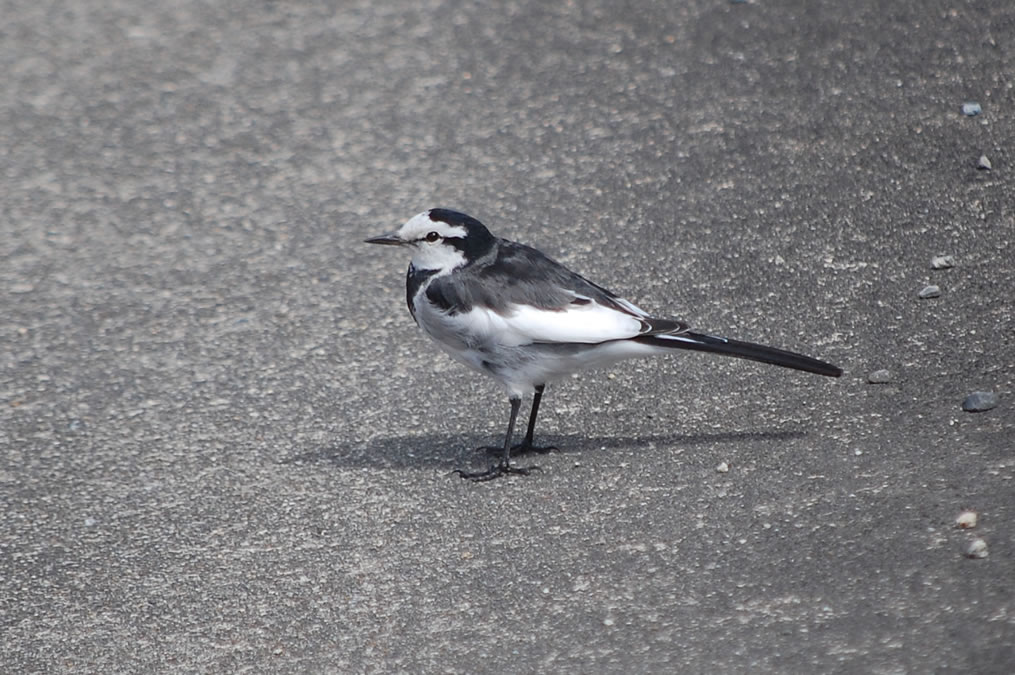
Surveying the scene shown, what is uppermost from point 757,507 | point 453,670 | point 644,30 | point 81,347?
point 644,30

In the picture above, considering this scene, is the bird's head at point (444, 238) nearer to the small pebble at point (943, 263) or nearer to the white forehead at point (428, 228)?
the white forehead at point (428, 228)

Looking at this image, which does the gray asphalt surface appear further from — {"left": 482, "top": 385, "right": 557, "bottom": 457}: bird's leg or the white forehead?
the white forehead

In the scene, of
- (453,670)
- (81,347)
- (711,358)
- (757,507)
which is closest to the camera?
(453,670)

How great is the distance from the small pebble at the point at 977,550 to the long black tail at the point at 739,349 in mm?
948

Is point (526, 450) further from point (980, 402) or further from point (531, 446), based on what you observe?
point (980, 402)

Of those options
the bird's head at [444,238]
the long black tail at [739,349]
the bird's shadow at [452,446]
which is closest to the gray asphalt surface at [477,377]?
the bird's shadow at [452,446]

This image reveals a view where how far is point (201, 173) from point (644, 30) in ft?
9.66

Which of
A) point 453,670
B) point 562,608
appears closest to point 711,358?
point 562,608

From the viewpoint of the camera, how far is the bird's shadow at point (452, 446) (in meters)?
4.76

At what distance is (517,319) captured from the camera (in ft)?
15.1

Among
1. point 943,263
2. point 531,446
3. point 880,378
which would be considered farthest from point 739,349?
point 943,263

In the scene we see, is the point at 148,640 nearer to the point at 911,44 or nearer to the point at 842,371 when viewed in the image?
the point at 842,371

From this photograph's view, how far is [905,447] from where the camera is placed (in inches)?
177

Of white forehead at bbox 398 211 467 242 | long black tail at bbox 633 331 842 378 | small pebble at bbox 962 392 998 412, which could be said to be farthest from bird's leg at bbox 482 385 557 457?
small pebble at bbox 962 392 998 412
